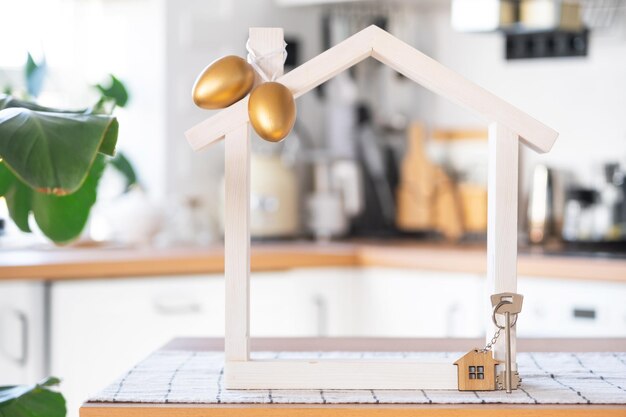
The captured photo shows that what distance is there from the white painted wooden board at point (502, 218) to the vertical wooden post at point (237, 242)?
10.3 inches

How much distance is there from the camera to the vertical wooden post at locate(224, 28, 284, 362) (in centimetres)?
109

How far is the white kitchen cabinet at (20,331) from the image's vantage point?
8.18 ft

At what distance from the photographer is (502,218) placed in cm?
109

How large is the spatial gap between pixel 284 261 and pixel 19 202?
1.50 metres

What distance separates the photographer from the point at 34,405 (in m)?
1.24

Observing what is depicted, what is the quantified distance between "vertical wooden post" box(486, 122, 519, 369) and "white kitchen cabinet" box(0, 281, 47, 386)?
167 cm

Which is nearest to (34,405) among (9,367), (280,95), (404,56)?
(280,95)

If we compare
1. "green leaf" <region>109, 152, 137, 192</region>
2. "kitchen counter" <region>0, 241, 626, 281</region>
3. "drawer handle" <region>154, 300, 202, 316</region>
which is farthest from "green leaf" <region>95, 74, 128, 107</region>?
"drawer handle" <region>154, 300, 202, 316</region>

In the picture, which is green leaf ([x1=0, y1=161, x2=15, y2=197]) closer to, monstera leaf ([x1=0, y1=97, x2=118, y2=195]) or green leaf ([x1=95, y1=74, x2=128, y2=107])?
monstera leaf ([x1=0, y1=97, x2=118, y2=195])

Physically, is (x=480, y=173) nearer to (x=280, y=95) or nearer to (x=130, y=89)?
(x=130, y=89)

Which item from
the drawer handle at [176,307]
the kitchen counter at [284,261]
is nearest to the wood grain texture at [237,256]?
the kitchen counter at [284,261]

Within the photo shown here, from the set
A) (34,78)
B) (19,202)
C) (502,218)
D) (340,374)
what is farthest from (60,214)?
(34,78)

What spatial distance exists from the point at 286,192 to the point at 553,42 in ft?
3.11

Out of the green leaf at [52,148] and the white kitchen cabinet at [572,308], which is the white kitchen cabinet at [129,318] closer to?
the white kitchen cabinet at [572,308]
